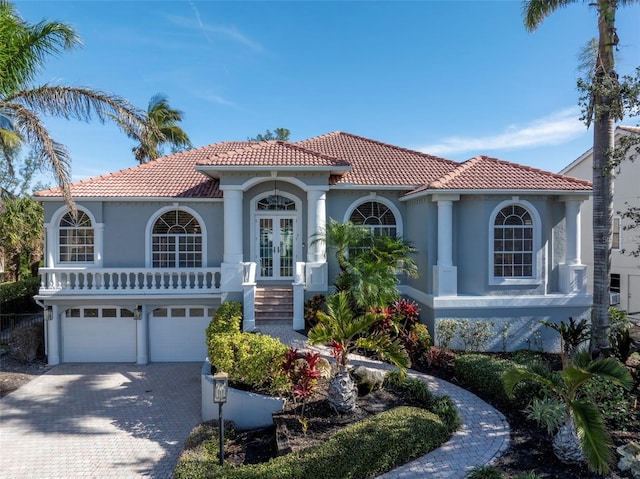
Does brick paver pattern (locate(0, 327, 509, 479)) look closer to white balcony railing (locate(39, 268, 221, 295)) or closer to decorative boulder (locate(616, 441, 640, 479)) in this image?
decorative boulder (locate(616, 441, 640, 479))

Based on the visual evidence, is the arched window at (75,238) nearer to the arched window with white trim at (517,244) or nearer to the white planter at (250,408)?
the white planter at (250,408)

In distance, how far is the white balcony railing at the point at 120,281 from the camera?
14508 mm

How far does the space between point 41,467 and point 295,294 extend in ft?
26.0

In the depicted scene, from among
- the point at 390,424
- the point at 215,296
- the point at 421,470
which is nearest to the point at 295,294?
the point at 215,296

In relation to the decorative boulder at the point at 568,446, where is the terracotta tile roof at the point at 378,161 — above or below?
above

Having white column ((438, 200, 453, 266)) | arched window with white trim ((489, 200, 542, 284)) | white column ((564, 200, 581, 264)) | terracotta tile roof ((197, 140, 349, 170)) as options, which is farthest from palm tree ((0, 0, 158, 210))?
white column ((564, 200, 581, 264))

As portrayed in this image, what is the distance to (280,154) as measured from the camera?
47.0 ft

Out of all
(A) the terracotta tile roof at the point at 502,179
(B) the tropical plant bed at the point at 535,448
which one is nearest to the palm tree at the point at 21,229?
(A) the terracotta tile roof at the point at 502,179

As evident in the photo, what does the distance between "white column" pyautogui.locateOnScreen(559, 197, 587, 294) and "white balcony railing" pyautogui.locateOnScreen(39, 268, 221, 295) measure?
13.1 metres

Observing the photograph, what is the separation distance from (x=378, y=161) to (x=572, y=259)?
29.0 feet

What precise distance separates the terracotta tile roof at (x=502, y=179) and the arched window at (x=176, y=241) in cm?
960

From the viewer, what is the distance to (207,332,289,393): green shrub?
913 cm

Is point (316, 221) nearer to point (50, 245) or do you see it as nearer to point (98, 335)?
point (98, 335)

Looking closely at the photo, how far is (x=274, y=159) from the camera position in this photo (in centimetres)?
1383
